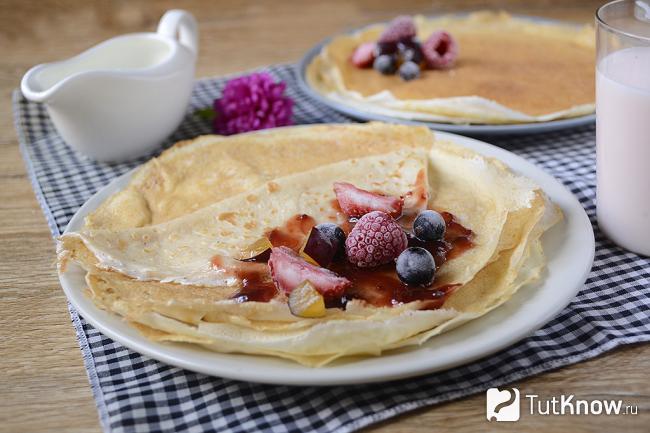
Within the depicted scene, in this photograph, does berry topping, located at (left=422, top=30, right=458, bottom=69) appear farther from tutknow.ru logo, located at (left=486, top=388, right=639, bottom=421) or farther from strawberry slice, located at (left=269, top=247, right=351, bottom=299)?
tutknow.ru logo, located at (left=486, top=388, right=639, bottom=421)

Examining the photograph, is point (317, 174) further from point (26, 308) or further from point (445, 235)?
point (26, 308)

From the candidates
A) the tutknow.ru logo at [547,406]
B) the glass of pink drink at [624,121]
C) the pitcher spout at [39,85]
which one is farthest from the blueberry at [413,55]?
the tutknow.ru logo at [547,406]

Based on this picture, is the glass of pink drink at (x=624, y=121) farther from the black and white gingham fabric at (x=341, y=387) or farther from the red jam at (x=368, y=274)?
the red jam at (x=368, y=274)

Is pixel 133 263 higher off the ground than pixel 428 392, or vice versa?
pixel 133 263

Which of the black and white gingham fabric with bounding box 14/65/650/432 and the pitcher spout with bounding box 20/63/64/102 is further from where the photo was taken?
the pitcher spout with bounding box 20/63/64/102

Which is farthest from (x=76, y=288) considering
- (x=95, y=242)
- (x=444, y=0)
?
(x=444, y=0)

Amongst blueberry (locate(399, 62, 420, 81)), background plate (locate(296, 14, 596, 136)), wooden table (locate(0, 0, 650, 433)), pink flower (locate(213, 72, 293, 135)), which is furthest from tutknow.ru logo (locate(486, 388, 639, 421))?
blueberry (locate(399, 62, 420, 81))
